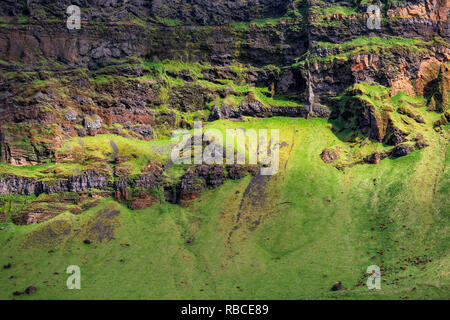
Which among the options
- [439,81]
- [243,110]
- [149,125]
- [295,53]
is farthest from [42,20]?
[439,81]

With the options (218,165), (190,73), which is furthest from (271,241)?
(190,73)

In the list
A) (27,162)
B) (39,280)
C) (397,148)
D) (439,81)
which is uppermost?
(439,81)

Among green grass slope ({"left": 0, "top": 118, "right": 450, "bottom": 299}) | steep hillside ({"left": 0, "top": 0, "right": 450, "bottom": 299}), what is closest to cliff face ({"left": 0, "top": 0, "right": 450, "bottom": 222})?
steep hillside ({"left": 0, "top": 0, "right": 450, "bottom": 299})

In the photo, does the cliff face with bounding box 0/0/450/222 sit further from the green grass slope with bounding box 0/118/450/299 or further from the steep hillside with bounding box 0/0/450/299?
the green grass slope with bounding box 0/118/450/299

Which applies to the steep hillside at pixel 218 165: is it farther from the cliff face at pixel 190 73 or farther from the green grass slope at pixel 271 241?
the cliff face at pixel 190 73

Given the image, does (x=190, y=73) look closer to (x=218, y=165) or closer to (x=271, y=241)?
(x=218, y=165)

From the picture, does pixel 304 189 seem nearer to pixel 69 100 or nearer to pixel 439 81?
pixel 439 81
